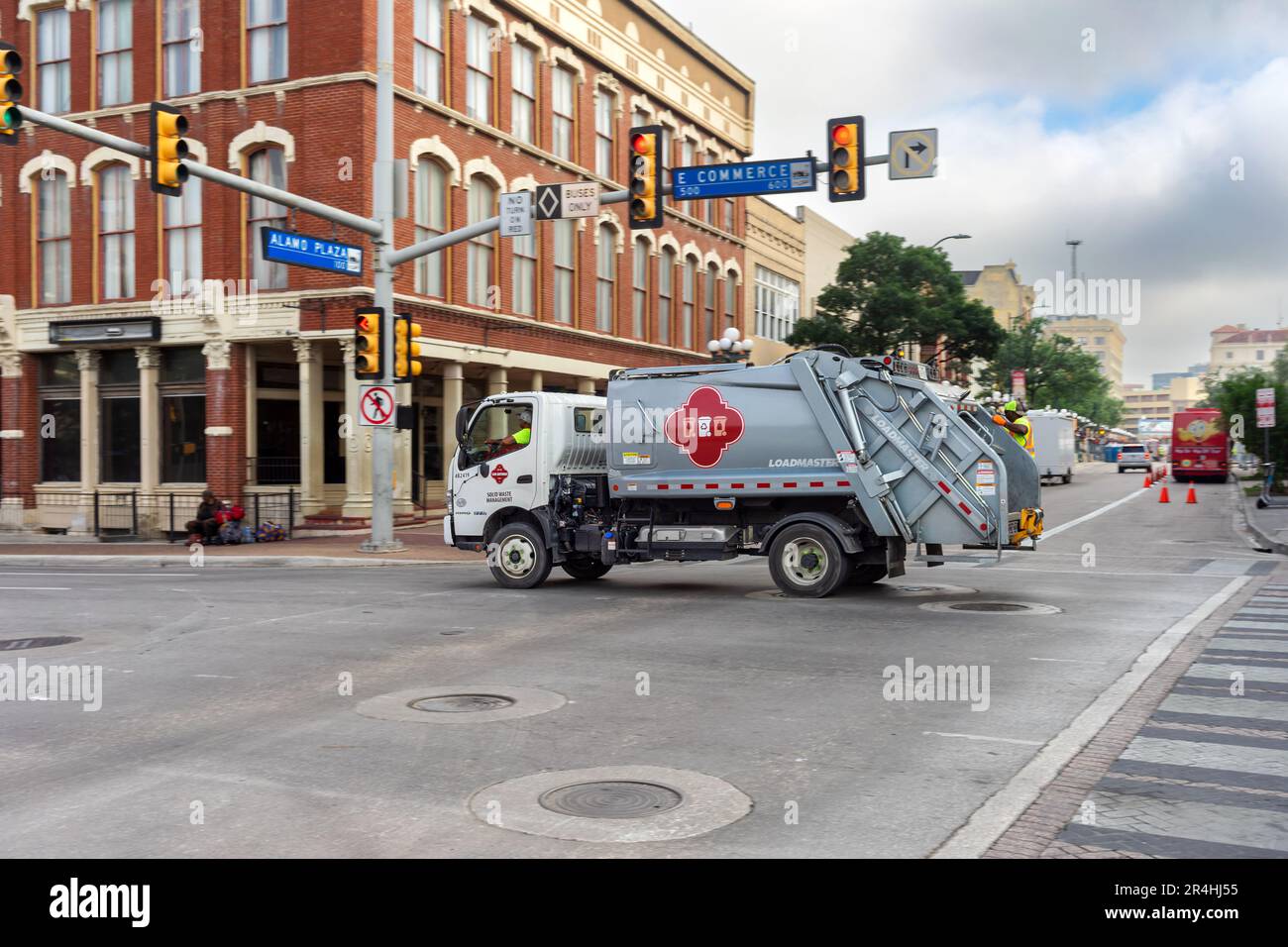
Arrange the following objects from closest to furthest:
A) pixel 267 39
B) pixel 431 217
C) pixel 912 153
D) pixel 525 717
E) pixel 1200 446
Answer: pixel 525 717 < pixel 912 153 < pixel 267 39 < pixel 431 217 < pixel 1200 446

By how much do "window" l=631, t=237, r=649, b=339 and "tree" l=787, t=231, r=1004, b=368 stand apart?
25.8ft

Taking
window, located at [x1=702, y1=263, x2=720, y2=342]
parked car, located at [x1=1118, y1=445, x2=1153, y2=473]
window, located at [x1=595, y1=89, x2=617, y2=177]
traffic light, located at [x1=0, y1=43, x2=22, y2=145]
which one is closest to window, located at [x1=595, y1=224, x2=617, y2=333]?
window, located at [x1=595, y1=89, x2=617, y2=177]

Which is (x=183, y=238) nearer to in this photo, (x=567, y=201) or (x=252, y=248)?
(x=252, y=248)

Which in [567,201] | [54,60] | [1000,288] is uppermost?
[1000,288]

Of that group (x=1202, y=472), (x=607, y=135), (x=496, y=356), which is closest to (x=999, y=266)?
(x=1202, y=472)

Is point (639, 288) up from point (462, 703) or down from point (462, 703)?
up

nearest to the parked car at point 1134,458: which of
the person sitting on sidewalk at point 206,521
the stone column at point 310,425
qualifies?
the stone column at point 310,425

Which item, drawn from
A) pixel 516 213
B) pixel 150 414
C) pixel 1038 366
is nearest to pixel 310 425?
pixel 150 414

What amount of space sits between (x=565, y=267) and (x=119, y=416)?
1323 centimetres

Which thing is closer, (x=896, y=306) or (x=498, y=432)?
(x=498, y=432)

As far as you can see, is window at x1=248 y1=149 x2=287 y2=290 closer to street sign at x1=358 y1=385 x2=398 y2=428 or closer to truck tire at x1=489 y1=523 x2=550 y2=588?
street sign at x1=358 y1=385 x2=398 y2=428

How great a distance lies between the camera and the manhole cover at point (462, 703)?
7940 millimetres

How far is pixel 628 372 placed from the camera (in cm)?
1542

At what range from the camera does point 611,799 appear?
5.80 meters
